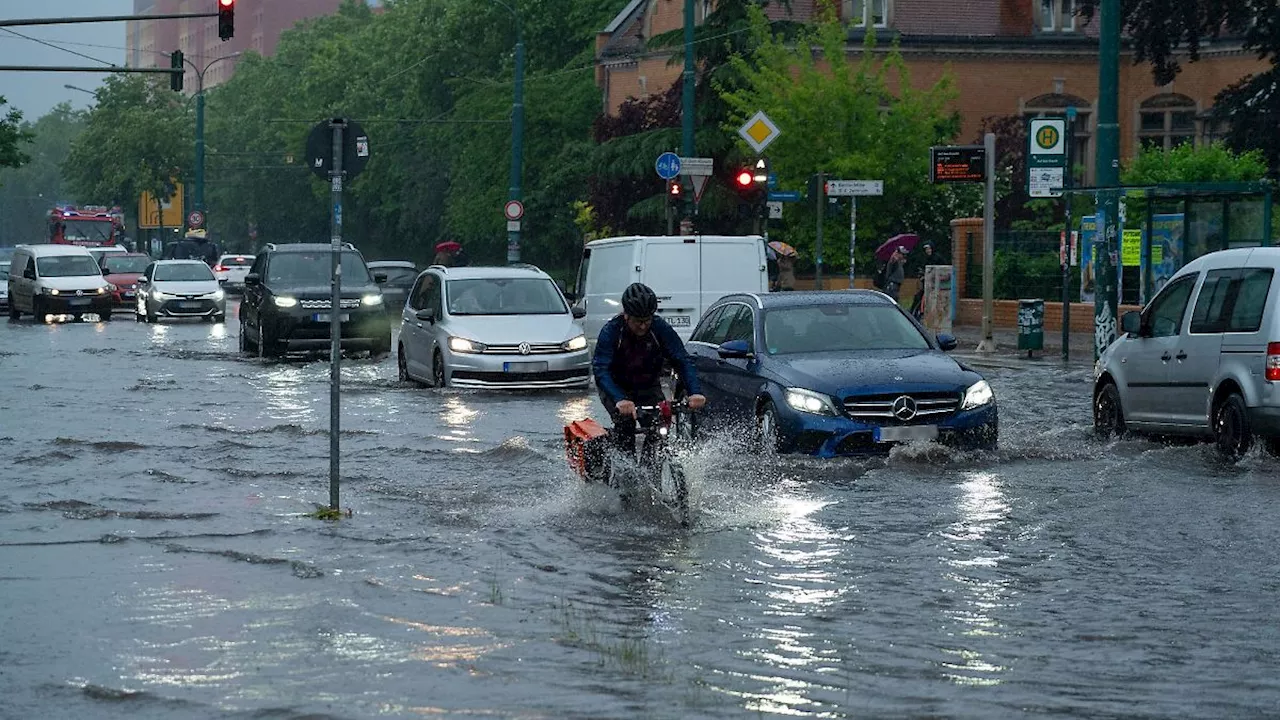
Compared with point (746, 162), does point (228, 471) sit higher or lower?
lower

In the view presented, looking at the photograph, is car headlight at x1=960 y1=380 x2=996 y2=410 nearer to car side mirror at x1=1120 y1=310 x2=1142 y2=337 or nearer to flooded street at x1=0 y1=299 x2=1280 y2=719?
flooded street at x1=0 y1=299 x2=1280 y2=719

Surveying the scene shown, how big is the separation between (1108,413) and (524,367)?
853 centimetres

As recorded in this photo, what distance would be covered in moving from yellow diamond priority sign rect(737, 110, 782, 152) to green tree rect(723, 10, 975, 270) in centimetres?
615

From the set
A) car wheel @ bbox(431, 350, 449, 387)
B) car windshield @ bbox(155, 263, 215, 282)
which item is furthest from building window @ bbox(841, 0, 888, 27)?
car wheel @ bbox(431, 350, 449, 387)

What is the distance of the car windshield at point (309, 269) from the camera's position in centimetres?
3456

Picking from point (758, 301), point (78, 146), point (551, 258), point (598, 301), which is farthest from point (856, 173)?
point (78, 146)

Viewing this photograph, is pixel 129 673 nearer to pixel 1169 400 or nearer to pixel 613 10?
pixel 1169 400

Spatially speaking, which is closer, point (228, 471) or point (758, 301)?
point (228, 471)

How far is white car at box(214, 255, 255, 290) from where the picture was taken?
251ft

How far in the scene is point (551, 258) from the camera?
260 feet

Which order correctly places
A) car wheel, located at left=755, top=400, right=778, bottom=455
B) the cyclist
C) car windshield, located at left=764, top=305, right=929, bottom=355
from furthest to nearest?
car windshield, located at left=764, top=305, right=929, bottom=355 → car wheel, located at left=755, top=400, right=778, bottom=455 → the cyclist

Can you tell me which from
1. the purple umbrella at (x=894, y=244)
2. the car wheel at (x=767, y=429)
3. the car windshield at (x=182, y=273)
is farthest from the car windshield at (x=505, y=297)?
the car windshield at (x=182, y=273)

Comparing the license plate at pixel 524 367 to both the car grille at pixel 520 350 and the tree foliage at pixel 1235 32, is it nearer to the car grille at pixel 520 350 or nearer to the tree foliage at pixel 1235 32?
the car grille at pixel 520 350

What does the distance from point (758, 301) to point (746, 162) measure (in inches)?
1297
